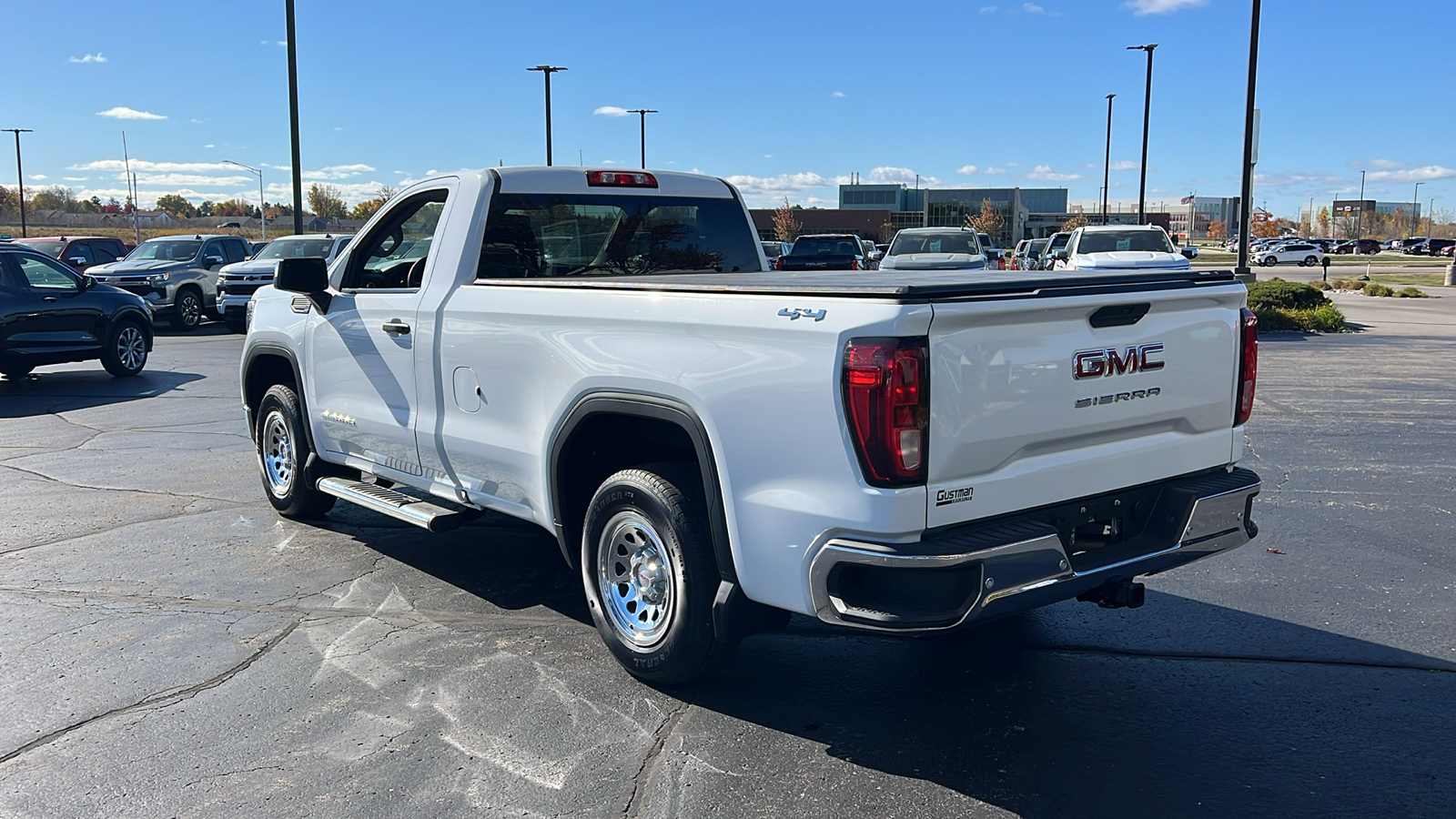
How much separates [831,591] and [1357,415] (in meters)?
9.44

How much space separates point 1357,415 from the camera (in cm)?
1116

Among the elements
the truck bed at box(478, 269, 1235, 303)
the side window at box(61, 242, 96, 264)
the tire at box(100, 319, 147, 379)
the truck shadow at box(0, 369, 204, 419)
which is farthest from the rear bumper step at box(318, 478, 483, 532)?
the side window at box(61, 242, 96, 264)

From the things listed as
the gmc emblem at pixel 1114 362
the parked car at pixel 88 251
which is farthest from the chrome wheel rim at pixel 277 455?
the parked car at pixel 88 251

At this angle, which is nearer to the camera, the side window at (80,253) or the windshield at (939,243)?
the windshield at (939,243)

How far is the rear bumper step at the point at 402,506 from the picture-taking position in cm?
555

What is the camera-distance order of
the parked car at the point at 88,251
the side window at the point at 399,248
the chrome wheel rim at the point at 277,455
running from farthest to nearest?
1. the parked car at the point at 88,251
2. the chrome wheel rim at the point at 277,455
3. the side window at the point at 399,248

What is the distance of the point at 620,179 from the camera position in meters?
6.19

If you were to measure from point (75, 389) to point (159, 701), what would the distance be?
1148 centimetres

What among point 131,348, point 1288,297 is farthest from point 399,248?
point 1288,297

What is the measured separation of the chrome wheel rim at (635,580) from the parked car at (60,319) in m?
12.1

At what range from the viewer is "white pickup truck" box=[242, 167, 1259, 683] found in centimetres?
358

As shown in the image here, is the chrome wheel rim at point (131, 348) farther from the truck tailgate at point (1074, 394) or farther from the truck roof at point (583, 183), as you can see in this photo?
the truck tailgate at point (1074, 394)

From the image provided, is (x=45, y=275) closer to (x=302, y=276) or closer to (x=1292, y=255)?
(x=302, y=276)

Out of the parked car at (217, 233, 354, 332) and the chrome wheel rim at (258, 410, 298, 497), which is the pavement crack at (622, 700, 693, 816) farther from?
the parked car at (217, 233, 354, 332)
